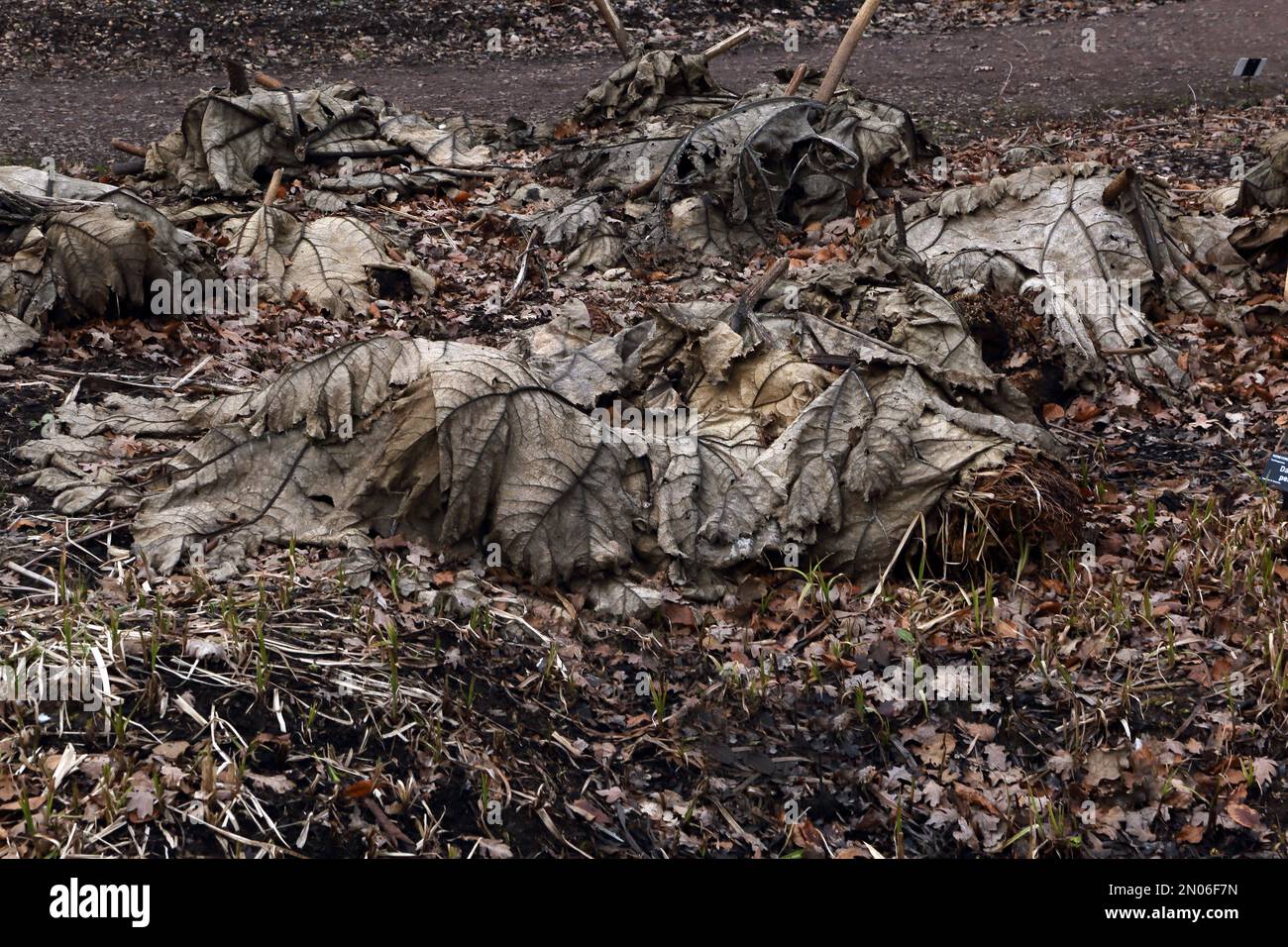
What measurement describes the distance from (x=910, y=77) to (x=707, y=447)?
34.6 feet

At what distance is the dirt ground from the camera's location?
12.8 m

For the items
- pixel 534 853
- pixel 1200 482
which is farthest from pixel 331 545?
pixel 1200 482

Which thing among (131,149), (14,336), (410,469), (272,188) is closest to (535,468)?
(410,469)

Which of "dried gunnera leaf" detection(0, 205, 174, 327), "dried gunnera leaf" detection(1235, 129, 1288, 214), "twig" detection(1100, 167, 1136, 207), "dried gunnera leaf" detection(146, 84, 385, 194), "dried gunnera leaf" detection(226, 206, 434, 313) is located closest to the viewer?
"dried gunnera leaf" detection(0, 205, 174, 327)

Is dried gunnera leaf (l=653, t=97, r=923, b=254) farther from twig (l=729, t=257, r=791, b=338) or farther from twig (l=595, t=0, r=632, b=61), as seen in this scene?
twig (l=595, t=0, r=632, b=61)

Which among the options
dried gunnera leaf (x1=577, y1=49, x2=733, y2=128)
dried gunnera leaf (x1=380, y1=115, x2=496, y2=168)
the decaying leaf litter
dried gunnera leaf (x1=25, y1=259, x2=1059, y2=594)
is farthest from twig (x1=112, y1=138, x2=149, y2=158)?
dried gunnera leaf (x1=25, y1=259, x2=1059, y2=594)

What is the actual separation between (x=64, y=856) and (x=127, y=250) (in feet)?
15.5

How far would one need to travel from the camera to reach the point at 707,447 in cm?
552

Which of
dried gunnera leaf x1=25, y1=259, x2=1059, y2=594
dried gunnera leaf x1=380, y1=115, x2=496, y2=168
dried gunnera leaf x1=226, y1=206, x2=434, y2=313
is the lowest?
dried gunnera leaf x1=25, y1=259, x2=1059, y2=594

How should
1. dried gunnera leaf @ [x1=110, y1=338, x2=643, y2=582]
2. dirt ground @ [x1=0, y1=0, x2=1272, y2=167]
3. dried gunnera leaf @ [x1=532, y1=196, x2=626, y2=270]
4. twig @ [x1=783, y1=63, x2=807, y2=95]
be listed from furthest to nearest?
dirt ground @ [x1=0, y1=0, x2=1272, y2=167] < twig @ [x1=783, y1=63, x2=807, y2=95] < dried gunnera leaf @ [x1=532, y1=196, x2=626, y2=270] < dried gunnera leaf @ [x1=110, y1=338, x2=643, y2=582]

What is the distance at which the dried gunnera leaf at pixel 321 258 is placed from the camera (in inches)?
330

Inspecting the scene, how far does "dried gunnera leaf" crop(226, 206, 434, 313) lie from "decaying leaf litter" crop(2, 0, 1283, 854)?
0.08 meters

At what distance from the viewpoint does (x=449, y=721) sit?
169 inches

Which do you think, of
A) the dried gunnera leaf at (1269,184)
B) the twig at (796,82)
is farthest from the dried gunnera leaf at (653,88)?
the dried gunnera leaf at (1269,184)
